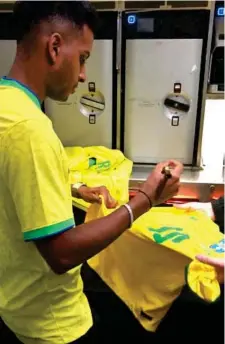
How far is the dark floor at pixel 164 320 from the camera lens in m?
1.30

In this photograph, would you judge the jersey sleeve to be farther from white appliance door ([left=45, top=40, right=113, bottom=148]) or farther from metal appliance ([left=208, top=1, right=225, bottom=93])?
metal appliance ([left=208, top=1, right=225, bottom=93])

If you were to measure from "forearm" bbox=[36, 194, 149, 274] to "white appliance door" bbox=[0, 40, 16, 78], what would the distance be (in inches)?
39.6

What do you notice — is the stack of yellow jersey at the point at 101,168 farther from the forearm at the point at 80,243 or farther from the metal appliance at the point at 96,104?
the forearm at the point at 80,243

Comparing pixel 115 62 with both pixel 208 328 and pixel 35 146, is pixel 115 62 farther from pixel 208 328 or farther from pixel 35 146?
pixel 208 328

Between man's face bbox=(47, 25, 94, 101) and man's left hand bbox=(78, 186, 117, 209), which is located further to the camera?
man's left hand bbox=(78, 186, 117, 209)

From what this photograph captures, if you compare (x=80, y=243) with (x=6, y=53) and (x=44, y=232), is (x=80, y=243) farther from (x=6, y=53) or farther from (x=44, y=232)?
(x=6, y=53)

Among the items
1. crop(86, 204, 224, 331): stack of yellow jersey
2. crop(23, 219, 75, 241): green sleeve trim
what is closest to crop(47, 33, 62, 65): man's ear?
crop(23, 219, 75, 241): green sleeve trim

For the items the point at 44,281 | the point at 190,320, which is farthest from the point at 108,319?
the point at 44,281

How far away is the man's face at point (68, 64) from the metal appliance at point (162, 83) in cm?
65

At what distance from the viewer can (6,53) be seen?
1569 mm

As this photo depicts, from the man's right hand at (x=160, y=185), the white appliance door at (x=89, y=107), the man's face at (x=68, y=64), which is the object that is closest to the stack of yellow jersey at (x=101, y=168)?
the white appliance door at (x=89, y=107)

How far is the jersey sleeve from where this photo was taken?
0.71 m

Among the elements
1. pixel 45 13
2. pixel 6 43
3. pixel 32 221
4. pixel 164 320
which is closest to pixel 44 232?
pixel 32 221

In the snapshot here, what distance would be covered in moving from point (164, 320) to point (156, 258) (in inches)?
12.1
